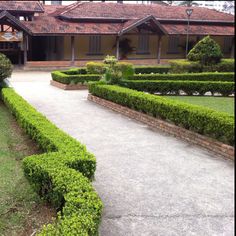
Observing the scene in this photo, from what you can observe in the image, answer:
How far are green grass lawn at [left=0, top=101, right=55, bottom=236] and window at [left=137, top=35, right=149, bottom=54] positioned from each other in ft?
84.4

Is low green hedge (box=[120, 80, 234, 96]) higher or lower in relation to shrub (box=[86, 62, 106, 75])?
lower

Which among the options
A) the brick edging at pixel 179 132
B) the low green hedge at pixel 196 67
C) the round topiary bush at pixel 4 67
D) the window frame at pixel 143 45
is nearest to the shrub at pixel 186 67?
the low green hedge at pixel 196 67

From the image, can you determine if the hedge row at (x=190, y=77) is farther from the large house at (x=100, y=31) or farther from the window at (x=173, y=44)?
the window at (x=173, y=44)

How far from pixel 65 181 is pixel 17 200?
1016 mm

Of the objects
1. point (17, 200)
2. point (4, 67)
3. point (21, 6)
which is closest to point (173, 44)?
point (21, 6)

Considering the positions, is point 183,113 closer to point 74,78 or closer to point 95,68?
point 74,78

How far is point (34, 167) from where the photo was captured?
5559mm

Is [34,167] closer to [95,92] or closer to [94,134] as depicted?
[94,134]

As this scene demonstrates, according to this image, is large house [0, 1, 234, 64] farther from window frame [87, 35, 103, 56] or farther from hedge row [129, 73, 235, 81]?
hedge row [129, 73, 235, 81]

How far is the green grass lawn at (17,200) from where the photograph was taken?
4840mm

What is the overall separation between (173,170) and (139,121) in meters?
4.68

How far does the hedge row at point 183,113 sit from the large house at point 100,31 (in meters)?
16.1

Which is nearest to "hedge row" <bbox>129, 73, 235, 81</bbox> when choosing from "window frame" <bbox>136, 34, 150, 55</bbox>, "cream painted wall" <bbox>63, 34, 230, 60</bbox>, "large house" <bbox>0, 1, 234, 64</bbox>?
"large house" <bbox>0, 1, 234, 64</bbox>

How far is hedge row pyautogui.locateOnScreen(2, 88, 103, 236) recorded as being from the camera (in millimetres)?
4004
